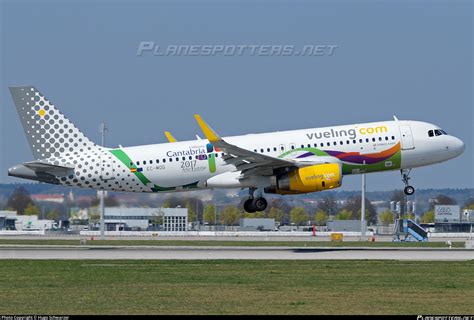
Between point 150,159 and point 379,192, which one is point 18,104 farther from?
point 379,192

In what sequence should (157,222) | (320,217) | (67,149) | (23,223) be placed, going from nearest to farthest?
1. (67,149)
2. (23,223)
3. (157,222)
4. (320,217)

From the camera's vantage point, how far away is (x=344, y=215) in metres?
164

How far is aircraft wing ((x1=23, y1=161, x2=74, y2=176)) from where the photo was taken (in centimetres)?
5616

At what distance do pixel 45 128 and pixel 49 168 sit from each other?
332 cm

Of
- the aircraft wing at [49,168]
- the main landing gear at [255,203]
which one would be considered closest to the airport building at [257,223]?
the main landing gear at [255,203]

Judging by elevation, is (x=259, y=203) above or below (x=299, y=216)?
above

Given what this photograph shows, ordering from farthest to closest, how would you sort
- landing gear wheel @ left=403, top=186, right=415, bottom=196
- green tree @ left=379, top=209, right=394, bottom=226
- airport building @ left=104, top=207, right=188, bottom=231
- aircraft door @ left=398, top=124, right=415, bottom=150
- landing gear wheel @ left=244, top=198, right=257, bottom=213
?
green tree @ left=379, top=209, right=394, bottom=226, airport building @ left=104, top=207, right=188, bottom=231, landing gear wheel @ left=244, top=198, right=257, bottom=213, landing gear wheel @ left=403, top=186, right=415, bottom=196, aircraft door @ left=398, top=124, right=415, bottom=150

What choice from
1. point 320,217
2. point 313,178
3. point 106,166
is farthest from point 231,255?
point 320,217

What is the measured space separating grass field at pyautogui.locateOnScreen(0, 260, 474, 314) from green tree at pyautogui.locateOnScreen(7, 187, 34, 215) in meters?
45.2

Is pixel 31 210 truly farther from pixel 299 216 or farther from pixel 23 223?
pixel 299 216

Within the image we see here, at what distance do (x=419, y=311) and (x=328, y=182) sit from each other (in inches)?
1028

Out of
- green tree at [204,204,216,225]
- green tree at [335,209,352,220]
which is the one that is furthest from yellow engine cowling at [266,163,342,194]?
green tree at [335,209,352,220]

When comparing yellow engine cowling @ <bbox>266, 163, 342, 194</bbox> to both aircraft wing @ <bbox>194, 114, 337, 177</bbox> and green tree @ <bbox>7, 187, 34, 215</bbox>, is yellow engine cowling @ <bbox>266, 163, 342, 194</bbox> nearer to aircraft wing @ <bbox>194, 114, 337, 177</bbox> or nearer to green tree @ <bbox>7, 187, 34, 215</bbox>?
aircraft wing @ <bbox>194, 114, 337, 177</bbox>

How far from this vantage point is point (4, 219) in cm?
11450
